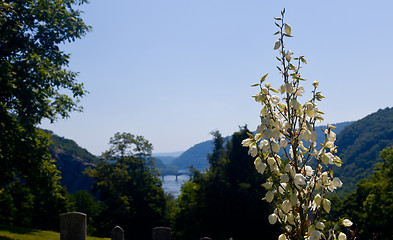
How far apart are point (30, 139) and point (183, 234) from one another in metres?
23.3

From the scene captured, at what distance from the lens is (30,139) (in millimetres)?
14117

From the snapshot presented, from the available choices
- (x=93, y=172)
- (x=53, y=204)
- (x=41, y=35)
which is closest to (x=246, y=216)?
(x=41, y=35)

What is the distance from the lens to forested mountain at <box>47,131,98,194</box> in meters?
135

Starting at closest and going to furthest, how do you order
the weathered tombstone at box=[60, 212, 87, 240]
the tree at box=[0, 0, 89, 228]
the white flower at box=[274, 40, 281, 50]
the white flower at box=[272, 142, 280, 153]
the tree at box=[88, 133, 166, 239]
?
the white flower at box=[272, 142, 280, 153] → the white flower at box=[274, 40, 281, 50] → the weathered tombstone at box=[60, 212, 87, 240] → the tree at box=[0, 0, 89, 228] → the tree at box=[88, 133, 166, 239]

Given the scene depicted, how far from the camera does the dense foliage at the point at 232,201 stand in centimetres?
2608

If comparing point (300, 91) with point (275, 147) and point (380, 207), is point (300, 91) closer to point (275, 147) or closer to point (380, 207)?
point (275, 147)

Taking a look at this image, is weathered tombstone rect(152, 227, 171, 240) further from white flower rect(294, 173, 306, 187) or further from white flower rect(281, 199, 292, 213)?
white flower rect(294, 173, 306, 187)

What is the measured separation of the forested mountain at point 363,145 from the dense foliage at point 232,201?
49.6 m

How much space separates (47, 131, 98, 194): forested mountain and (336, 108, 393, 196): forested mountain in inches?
3679

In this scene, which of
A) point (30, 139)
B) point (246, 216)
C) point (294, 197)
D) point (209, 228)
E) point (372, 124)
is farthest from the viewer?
point (372, 124)

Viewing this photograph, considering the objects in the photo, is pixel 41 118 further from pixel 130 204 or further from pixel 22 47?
pixel 130 204

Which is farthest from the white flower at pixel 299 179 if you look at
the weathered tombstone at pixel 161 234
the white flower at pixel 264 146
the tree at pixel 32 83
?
the tree at pixel 32 83

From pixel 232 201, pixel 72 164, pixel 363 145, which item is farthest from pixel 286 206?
pixel 72 164

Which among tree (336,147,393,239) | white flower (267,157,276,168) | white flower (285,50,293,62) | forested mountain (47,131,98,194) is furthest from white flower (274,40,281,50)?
forested mountain (47,131,98,194)
